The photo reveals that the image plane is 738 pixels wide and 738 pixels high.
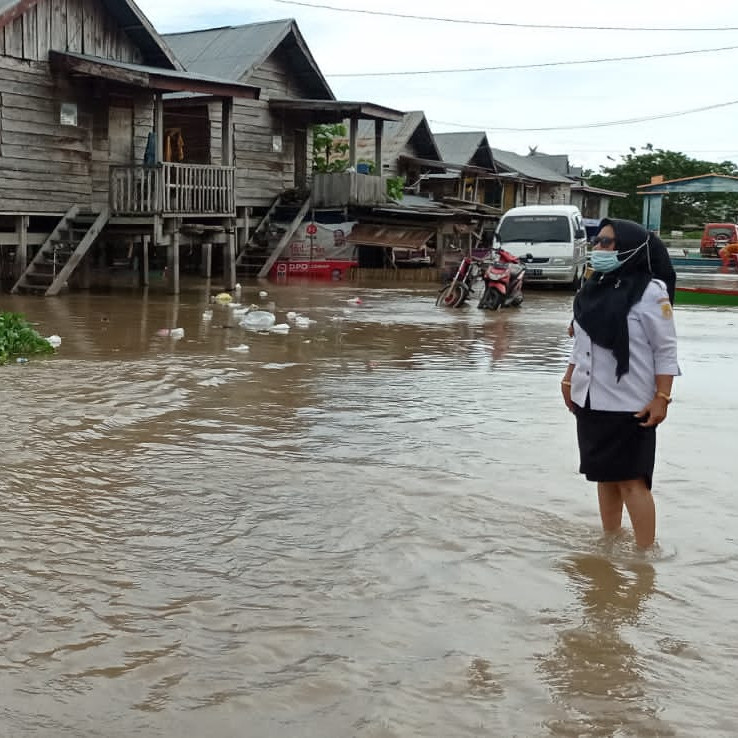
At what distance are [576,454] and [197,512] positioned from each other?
103 inches

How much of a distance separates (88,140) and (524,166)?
31693 millimetres

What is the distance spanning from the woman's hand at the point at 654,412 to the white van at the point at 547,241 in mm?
18011

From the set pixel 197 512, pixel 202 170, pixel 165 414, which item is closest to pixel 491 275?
pixel 202 170

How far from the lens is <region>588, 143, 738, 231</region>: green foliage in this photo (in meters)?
59.8

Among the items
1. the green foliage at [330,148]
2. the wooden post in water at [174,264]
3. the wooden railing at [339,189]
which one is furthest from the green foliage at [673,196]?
the wooden post in water at [174,264]

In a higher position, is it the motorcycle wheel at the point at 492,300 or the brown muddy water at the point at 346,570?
the motorcycle wheel at the point at 492,300

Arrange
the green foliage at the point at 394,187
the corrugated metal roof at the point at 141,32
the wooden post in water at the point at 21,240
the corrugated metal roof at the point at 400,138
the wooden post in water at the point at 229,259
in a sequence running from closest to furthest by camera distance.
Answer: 1. the wooden post in water at the point at 21,240
2. the corrugated metal roof at the point at 141,32
3. the wooden post in water at the point at 229,259
4. the green foliage at the point at 394,187
5. the corrugated metal roof at the point at 400,138

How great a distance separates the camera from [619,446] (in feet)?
14.4

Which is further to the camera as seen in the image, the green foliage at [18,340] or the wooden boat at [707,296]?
the wooden boat at [707,296]

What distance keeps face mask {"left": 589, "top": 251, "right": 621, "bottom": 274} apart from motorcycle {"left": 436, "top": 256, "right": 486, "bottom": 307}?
1349cm

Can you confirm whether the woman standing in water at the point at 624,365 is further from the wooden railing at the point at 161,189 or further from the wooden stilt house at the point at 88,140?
the wooden railing at the point at 161,189

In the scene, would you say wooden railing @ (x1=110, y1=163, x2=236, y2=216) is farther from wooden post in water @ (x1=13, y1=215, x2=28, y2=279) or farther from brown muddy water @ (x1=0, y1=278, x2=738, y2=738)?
brown muddy water @ (x1=0, y1=278, x2=738, y2=738)

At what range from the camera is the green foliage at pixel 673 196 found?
196 feet

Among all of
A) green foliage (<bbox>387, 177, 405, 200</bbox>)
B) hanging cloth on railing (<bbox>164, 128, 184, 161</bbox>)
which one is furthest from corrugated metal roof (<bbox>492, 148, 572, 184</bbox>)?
hanging cloth on railing (<bbox>164, 128, 184, 161</bbox>)
